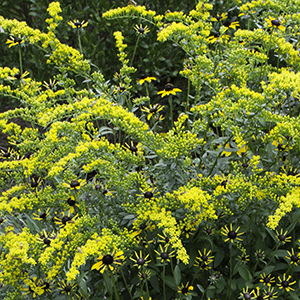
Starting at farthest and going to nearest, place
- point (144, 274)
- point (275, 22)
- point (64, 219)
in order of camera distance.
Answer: point (275, 22), point (64, 219), point (144, 274)

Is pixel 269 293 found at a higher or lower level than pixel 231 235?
lower

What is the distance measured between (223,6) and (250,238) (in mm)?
4220

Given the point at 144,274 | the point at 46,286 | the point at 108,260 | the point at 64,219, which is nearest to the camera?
the point at 108,260

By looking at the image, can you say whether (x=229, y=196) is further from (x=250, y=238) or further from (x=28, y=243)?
(x=28, y=243)

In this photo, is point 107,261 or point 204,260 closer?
point 107,261

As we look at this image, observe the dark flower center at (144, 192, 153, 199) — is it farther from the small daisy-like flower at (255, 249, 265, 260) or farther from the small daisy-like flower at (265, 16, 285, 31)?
the small daisy-like flower at (265, 16, 285, 31)

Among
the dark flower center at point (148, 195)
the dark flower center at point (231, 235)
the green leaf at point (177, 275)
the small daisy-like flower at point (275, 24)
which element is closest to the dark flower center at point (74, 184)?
the dark flower center at point (148, 195)

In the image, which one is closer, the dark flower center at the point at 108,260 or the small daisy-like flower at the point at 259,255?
the dark flower center at the point at 108,260

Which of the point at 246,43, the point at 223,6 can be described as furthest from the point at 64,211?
the point at 223,6

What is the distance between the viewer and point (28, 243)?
209cm

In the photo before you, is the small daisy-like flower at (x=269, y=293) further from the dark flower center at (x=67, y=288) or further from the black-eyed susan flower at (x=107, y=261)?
the dark flower center at (x=67, y=288)

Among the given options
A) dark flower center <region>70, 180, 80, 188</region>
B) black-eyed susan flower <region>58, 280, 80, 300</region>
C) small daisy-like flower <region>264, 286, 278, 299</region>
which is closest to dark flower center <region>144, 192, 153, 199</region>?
dark flower center <region>70, 180, 80, 188</region>

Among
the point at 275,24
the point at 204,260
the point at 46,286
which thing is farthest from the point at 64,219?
the point at 275,24

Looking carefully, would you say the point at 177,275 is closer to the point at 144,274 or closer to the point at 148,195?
the point at 144,274
